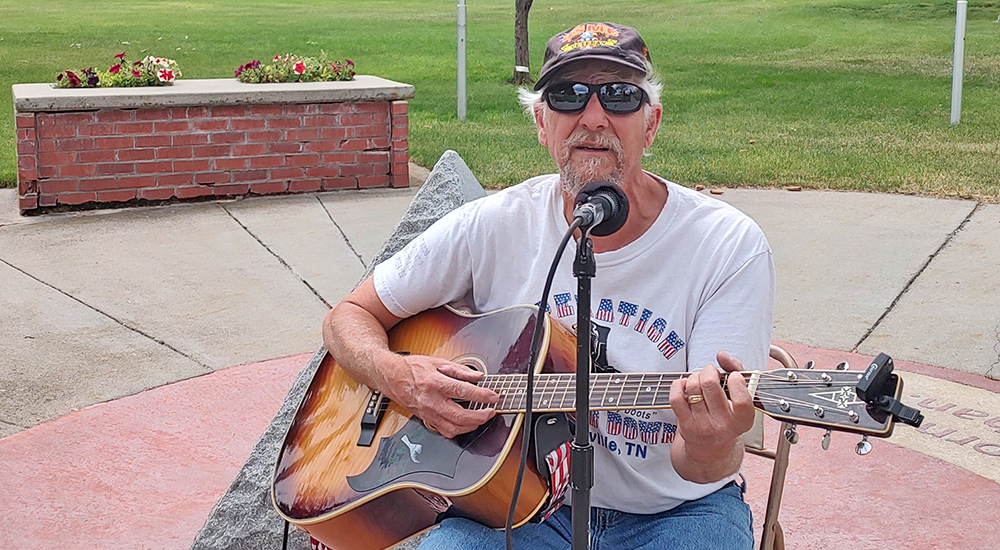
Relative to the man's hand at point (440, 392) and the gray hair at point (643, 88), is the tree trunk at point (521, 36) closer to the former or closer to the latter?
the gray hair at point (643, 88)

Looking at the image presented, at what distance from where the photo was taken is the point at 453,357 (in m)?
2.61

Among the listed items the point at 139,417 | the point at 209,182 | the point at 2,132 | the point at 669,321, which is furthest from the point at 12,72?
the point at 669,321

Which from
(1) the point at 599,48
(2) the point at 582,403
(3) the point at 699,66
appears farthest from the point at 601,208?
(3) the point at 699,66

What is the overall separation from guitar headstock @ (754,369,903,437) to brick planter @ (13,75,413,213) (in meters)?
6.02

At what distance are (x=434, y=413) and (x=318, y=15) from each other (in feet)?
86.4

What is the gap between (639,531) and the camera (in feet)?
7.82

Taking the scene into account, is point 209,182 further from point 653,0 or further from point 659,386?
point 653,0

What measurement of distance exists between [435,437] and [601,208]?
79cm

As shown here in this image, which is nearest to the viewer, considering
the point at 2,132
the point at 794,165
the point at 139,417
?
the point at 139,417

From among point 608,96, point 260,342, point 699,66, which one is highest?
point 608,96

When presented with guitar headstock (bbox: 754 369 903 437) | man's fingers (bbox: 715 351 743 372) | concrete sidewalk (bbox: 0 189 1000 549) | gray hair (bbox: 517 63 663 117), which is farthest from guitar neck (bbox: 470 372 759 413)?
concrete sidewalk (bbox: 0 189 1000 549)

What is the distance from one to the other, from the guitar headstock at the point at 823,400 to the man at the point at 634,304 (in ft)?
0.87

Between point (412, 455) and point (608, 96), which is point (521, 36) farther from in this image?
point (412, 455)

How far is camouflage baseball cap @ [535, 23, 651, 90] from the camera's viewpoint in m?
2.42
